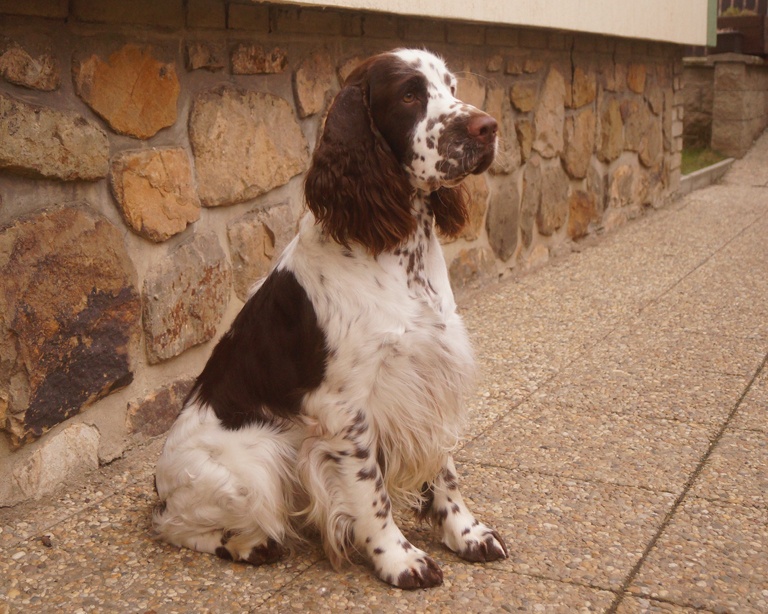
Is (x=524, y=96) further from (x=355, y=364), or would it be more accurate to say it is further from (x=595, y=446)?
(x=355, y=364)

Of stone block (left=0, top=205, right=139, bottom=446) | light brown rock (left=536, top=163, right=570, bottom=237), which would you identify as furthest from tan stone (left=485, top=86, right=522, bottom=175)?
stone block (left=0, top=205, right=139, bottom=446)

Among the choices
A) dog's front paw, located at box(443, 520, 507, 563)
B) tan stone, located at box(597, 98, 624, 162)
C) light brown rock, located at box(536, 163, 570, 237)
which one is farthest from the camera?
tan stone, located at box(597, 98, 624, 162)

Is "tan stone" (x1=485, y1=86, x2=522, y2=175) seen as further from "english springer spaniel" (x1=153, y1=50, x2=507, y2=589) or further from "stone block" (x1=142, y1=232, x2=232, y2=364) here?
"english springer spaniel" (x1=153, y1=50, x2=507, y2=589)

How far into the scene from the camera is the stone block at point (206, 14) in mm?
3010

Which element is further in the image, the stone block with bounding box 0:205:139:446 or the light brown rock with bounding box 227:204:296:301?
the light brown rock with bounding box 227:204:296:301

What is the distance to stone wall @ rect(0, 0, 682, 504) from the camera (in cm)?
249

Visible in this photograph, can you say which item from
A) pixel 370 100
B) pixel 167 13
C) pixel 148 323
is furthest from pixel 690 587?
pixel 167 13

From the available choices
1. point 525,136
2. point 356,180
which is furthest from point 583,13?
point 356,180

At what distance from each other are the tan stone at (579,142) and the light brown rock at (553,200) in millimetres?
112

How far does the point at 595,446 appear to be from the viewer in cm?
294

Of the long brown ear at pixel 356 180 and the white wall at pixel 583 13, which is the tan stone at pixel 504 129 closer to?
the white wall at pixel 583 13

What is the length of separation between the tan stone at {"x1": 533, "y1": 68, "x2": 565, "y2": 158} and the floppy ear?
10.6 feet

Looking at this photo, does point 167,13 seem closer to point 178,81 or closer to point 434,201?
point 178,81

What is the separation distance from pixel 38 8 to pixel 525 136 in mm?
3473
